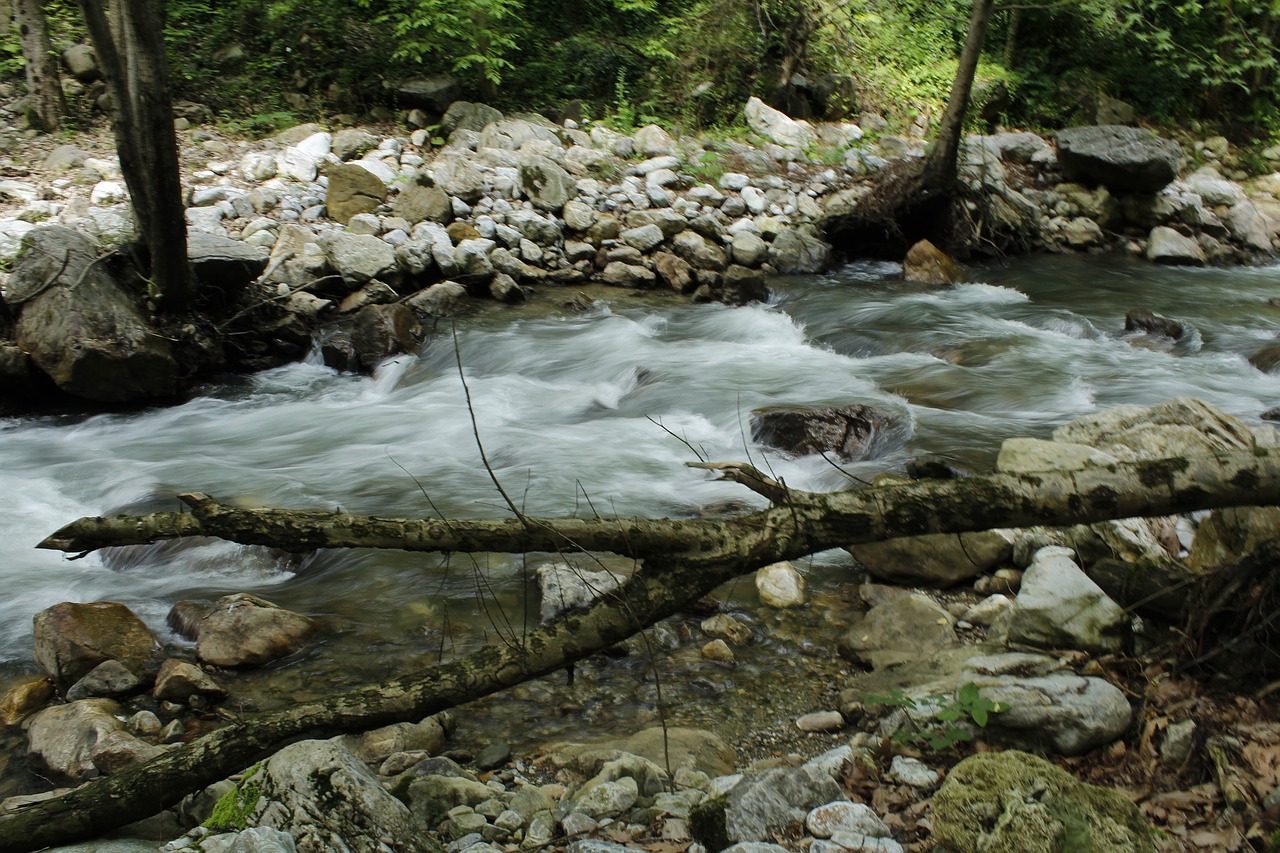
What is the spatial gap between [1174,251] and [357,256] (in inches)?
427

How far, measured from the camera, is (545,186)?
36.8 ft

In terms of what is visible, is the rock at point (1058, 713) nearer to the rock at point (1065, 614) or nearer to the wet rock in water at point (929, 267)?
the rock at point (1065, 614)

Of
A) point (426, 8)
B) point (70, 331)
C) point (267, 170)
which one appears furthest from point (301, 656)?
point (426, 8)

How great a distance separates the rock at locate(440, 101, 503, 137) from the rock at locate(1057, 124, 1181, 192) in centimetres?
841

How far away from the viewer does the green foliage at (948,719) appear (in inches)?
114

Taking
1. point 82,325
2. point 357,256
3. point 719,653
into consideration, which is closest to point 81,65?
point 357,256

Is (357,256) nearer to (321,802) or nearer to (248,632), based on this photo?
(248,632)

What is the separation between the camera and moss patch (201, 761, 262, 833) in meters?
2.48

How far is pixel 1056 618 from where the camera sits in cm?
340

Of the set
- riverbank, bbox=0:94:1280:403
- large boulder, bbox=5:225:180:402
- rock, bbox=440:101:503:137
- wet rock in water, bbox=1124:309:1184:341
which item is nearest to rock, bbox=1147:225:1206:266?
riverbank, bbox=0:94:1280:403

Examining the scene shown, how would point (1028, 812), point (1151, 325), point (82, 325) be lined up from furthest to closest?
1. point (1151, 325)
2. point (82, 325)
3. point (1028, 812)

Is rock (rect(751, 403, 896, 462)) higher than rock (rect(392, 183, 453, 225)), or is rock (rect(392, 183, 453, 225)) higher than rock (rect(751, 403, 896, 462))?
rock (rect(392, 183, 453, 225))

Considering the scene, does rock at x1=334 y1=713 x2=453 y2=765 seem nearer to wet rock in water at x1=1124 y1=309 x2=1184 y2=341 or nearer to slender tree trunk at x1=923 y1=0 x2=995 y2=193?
wet rock in water at x1=1124 y1=309 x2=1184 y2=341

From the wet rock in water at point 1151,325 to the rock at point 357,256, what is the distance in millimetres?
7635
